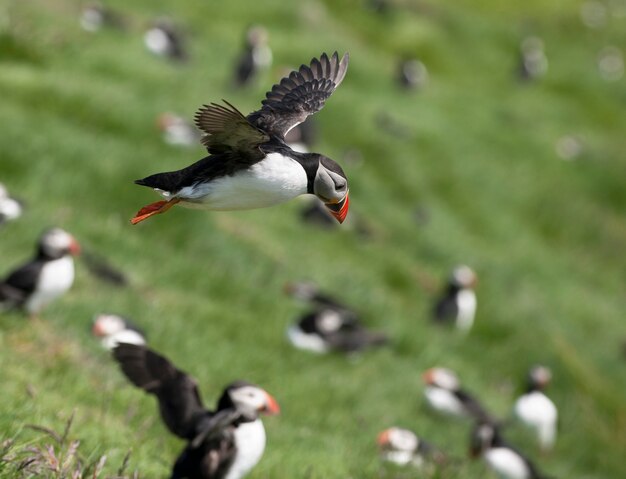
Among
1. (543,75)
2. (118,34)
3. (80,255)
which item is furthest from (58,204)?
(543,75)

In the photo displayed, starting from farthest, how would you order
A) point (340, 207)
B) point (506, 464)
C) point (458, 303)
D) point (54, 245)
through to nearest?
point (458, 303) < point (506, 464) < point (54, 245) < point (340, 207)

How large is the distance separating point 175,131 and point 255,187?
9.50 meters

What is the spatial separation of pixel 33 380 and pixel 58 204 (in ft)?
17.1

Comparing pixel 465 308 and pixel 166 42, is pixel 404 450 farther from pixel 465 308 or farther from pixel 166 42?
pixel 166 42

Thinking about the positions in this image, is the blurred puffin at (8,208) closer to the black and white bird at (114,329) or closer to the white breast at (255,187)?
the black and white bird at (114,329)

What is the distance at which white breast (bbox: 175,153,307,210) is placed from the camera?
4691 millimetres

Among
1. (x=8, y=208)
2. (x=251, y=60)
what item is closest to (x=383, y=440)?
(x=8, y=208)

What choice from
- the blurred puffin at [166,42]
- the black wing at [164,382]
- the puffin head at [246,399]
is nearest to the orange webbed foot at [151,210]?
the black wing at [164,382]

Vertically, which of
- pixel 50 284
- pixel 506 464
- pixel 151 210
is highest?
pixel 151 210

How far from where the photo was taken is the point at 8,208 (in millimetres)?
9727

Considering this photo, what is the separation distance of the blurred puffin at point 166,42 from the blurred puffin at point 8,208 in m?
8.96

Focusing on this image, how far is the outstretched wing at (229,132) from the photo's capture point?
4523 millimetres

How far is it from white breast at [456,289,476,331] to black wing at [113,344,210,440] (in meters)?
8.00

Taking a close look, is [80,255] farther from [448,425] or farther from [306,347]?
[448,425]
